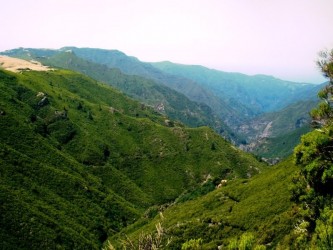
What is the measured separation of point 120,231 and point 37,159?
2159 inches

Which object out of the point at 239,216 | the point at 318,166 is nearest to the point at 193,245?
the point at 318,166

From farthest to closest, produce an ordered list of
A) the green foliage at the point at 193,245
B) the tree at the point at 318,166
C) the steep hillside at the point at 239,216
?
the steep hillside at the point at 239,216 → the tree at the point at 318,166 → the green foliage at the point at 193,245

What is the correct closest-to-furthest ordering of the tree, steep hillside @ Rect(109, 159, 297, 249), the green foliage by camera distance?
the green foliage → the tree → steep hillside @ Rect(109, 159, 297, 249)

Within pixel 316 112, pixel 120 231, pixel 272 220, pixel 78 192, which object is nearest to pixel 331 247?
pixel 316 112

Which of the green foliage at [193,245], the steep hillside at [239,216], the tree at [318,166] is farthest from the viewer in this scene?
the steep hillside at [239,216]

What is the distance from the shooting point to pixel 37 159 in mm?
191500

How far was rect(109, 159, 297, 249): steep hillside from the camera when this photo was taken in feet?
320

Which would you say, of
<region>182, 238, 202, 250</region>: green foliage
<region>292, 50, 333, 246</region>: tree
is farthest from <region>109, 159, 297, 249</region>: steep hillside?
<region>182, 238, 202, 250</region>: green foliage

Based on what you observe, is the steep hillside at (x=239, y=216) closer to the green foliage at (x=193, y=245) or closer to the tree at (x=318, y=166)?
the tree at (x=318, y=166)

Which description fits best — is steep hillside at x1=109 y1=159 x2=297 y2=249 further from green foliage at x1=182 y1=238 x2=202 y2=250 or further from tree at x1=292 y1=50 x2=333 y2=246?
green foliage at x1=182 y1=238 x2=202 y2=250

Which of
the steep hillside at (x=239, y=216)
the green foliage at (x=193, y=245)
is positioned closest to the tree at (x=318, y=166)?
the steep hillside at (x=239, y=216)

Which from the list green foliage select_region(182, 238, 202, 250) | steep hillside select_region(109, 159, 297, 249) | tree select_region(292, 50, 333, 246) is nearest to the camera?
green foliage select_region(182, 238, 202, 250)

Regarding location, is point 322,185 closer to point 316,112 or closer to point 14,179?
point 316,112

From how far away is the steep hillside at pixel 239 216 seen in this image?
320 feet
